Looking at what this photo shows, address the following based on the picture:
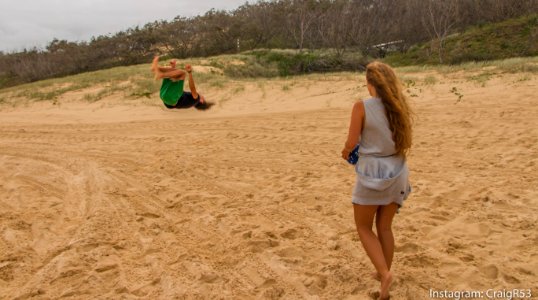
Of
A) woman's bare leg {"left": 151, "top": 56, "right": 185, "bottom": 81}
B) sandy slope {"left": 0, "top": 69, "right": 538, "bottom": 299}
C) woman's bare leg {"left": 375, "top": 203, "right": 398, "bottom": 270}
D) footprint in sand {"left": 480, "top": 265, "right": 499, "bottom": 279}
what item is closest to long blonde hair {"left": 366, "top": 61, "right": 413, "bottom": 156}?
woman's bare leg {"left": 375, "top": 203, "right": 398, "bottom": 270}

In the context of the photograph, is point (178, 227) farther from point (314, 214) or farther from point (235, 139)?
point (235, 139)

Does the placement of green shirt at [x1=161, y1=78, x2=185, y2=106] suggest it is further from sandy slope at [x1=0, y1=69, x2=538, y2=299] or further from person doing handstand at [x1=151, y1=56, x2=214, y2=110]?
sandy slope at [x1=0, y1=69, x2=538, y2=299]

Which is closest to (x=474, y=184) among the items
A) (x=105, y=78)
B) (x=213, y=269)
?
(x=213, y=269)

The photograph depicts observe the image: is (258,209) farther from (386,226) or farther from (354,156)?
(354,156)

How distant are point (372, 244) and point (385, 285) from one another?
0.97 feet

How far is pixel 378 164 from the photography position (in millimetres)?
3236

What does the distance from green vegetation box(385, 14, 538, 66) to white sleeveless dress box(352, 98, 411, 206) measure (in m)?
27.0

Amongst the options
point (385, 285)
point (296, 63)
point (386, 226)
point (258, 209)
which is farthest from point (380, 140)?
point (296, 63)

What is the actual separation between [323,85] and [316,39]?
30.9 metres

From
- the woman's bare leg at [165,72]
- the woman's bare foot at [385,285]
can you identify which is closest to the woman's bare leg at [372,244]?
the woman's bare foot at [385,285]

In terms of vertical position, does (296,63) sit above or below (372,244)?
above

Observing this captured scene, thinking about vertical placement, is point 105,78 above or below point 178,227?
above

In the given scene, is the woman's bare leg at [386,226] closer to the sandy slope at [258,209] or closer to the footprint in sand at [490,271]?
the sandy slope at [258,209]

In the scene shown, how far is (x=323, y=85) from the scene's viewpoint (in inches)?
547
